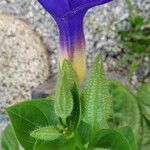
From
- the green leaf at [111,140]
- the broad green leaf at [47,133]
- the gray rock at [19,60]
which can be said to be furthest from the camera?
the gray rock at [19,60]

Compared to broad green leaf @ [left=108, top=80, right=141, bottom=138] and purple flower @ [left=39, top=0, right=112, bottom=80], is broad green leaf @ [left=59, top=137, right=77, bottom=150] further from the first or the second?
broad green leaf @ [left=108, top=80, right=141, bottom=138]

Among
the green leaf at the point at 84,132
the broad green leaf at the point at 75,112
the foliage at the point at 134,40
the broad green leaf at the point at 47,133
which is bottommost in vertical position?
the green leaf at the point at 84,132

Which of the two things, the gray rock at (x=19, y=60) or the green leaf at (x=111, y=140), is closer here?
the green leaf at (x=111, y=140)

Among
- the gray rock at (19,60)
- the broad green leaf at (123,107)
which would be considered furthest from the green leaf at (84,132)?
the gray rock at (19,60)

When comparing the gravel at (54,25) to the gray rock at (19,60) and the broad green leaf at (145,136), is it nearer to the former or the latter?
the gray rock at (19,60)

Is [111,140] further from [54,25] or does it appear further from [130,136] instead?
[54,25]

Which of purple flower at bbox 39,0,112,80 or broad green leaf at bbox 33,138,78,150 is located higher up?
purple flower at bbox 39,0,112,80

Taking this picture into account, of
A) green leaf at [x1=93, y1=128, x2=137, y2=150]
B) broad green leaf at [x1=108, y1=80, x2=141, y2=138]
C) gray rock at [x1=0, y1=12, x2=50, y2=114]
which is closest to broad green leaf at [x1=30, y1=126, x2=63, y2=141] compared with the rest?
green leaf at [x1=93, y1=128, x2=137, y2=150]

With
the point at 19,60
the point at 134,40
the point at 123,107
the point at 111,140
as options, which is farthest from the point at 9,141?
the point at 134,40
